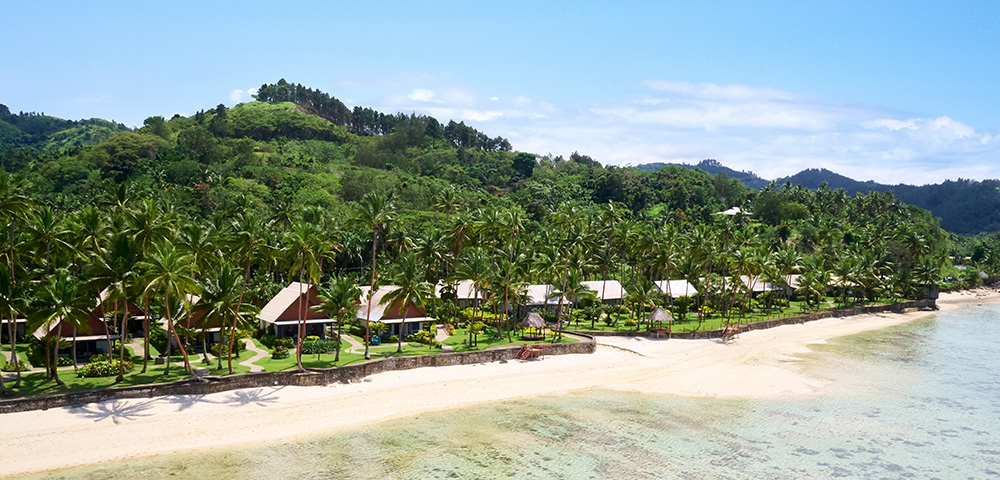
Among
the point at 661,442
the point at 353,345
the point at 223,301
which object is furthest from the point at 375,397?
the point at 661,442

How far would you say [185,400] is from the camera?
3578cm

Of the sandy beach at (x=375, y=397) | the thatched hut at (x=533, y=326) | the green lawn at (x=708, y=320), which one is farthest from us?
the green lawn at (x=708, y=320)

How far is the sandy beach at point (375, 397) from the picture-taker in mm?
30594

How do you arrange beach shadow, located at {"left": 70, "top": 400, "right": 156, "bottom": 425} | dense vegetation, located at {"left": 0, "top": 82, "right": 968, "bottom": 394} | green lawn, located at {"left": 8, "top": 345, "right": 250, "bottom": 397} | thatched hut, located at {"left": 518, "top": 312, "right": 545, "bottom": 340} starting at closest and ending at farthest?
beach shadow, located at {"left": 70, "top": 400, "right": 156, "bottom": 425}
green lawn, located at {"left": 8, "top": 345, "right": 250, "bottom": 397}
dense vegetation, located at {"left": 0, "top": 82, "right": 968, "bottom": 394}
thatched hut, located at {"left": 518, "top": 312, "right": 545, "bottom": 340}

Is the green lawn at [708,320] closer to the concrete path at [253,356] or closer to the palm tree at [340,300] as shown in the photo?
the palm tree at [340,300]

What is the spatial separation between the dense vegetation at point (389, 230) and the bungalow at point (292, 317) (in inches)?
86.0

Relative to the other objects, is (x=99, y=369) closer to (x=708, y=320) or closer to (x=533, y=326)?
(x=533, y=326)

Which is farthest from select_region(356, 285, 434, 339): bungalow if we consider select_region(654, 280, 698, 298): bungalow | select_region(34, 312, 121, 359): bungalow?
select_region(654, 280, 698, 298): bungalow

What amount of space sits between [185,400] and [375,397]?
35.0ft

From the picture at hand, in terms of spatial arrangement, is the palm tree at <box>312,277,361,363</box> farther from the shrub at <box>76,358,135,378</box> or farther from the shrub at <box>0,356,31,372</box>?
the shrub at <box>0,356,31,372</box>

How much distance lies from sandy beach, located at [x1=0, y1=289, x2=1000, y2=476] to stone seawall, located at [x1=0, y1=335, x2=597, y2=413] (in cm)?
53

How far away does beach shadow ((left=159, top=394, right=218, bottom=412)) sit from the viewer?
35094 mm

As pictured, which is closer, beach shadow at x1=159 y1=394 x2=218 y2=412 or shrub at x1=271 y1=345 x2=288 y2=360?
beach shadow at x1=159 y1=394 x2=218 y2=412

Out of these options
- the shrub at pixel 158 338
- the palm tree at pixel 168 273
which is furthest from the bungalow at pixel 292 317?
the palm tree at pixel 168 273
